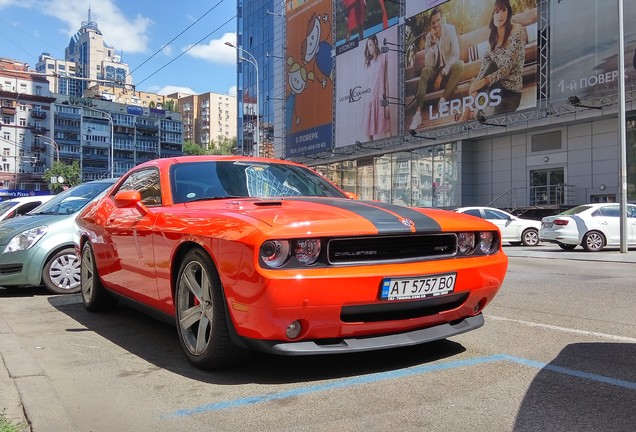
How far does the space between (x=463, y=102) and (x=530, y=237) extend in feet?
41.7

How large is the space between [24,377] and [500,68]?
90.0ft

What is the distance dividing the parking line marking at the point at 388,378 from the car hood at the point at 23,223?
4.90 metres

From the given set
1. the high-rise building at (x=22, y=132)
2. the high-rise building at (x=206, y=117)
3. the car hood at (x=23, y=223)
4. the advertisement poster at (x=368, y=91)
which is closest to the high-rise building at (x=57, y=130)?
the high-rise building at (x=22, y=132)

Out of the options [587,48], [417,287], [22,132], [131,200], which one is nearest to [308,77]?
[587,48]

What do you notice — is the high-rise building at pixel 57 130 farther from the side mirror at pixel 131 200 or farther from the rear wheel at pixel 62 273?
the side mirror at pixel 131 200

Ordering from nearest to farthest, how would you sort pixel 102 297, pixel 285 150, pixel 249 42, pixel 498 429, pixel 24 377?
pixel 498 429
pixel 24 377
pixel 102 297
pixel 285 150
pixel 249 42

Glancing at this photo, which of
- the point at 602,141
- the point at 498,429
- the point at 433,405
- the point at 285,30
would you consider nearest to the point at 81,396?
the point at 433,405

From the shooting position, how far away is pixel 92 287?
19.0 feet

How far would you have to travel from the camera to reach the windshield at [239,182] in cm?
439

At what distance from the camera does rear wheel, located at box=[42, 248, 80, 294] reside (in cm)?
700

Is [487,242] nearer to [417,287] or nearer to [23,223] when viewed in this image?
[417,287]

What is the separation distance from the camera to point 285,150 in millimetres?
49531

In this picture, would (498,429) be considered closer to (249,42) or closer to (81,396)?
(81,396)

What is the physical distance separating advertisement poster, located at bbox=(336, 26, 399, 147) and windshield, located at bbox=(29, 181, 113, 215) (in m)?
28.4
